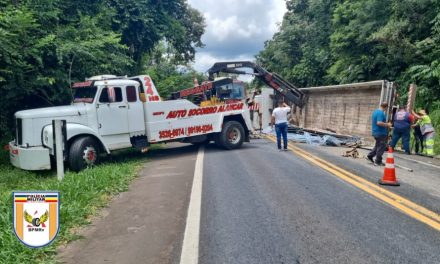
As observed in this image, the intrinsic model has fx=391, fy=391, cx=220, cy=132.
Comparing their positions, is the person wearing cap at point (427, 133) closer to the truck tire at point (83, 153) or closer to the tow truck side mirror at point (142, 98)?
Answer: the tow truck side mirror at point (142, 98)

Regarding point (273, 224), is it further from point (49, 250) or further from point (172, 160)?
point (172, 160)

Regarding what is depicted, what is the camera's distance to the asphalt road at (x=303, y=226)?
405cm

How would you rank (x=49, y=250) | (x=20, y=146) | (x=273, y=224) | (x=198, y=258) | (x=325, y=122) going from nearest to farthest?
1. (x=198, y=258)
2. (x=49, y=250)
3. (x=273, y=224)
4. (x=20, y=146)
5. (x=325, y=122)

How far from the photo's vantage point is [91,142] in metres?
10.3

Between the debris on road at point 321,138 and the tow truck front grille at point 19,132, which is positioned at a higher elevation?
the tow truck front grille at point 19,132

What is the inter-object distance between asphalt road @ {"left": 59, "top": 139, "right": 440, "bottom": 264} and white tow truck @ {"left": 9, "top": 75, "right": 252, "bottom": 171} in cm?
288

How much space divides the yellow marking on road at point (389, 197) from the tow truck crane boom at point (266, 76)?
7692 millimetres

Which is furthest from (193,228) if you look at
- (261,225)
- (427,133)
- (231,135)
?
(427,133)

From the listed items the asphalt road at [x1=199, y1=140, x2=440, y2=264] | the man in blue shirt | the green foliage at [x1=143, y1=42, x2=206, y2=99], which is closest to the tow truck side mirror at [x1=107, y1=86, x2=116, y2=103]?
the asphalt road at [x1=199, y1=140, x2=440, y2=264]

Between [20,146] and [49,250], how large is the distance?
6.31 m

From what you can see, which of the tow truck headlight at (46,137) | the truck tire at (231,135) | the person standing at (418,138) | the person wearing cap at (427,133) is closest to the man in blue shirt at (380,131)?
the person wearing cap at (427,133)

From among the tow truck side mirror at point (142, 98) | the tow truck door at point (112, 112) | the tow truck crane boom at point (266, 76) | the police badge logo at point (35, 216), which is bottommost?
the police badge logo at point (35, 216)

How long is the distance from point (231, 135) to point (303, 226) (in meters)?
8.71

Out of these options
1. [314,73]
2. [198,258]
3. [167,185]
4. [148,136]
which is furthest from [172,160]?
[314,73]
